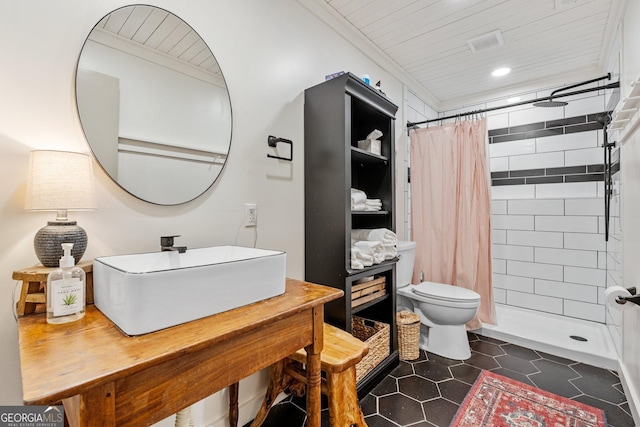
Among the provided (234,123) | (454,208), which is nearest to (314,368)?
(234,123)

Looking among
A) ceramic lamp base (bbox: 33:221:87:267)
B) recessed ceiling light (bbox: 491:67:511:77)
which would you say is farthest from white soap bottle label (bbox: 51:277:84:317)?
recessed ceiling light (bbox: 491:67:511:77)

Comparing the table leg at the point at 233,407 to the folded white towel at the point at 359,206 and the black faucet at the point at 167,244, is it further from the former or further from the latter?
the folded white towel at the point at 359,206

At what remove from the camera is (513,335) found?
2377 millimetres

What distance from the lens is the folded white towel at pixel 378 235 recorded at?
1912mm

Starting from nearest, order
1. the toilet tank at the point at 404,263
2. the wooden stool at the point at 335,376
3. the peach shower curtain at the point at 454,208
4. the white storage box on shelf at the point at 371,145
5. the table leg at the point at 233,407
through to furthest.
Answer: the wooden stool at the point at 335,376 → the table leg at the point at 233,407 → the white storage box on shelf at the point at 371,145 → the toilet tank at the point at 404,263 → the peach shower curtain at the point at 454,208

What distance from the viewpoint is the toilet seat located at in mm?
2133

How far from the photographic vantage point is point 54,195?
0.85m

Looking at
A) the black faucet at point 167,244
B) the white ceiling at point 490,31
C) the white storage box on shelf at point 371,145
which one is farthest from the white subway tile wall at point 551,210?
the black faucet at point 167,244

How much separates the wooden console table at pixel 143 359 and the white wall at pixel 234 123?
0.31m

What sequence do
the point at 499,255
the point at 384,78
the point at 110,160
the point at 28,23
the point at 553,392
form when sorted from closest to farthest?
1. the point at 28,23
2. the point at 110,160
3. the point at 553,392
4. the point at 384,78
5. the point at 499,255

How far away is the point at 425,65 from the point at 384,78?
443 mm

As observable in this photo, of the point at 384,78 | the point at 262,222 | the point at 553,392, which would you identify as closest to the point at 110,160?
the point at 262,222

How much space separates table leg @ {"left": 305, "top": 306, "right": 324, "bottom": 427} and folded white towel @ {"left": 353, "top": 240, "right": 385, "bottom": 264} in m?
0.77

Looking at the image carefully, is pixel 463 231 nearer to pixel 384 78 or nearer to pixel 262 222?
pixel 384 78
